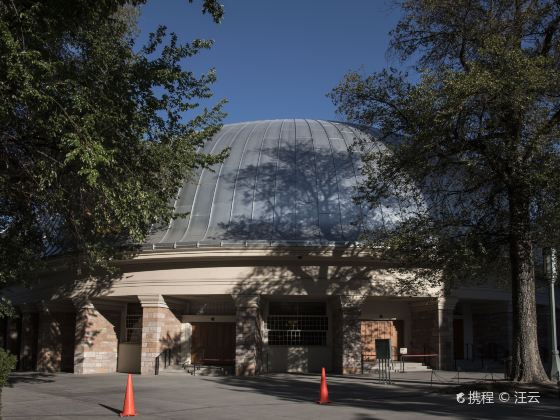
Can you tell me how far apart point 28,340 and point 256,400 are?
67.0ft

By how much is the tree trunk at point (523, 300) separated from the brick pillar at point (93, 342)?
1749 cm

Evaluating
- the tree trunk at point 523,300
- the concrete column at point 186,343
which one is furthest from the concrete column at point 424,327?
the concrete column at point 186,343

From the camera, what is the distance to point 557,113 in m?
16.4

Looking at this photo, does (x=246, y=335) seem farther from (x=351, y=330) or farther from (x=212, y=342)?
(x=351, y=330)

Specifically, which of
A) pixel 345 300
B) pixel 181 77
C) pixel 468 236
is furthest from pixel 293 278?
pixel 181 77

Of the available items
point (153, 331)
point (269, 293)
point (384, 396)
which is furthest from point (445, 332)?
point (153, 331)

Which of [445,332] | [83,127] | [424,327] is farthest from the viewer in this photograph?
[424,327]

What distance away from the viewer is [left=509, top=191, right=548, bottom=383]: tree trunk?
1619 cm

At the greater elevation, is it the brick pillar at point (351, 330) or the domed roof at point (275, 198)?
the domed roof at point (275, 198)

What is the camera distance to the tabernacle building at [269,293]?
24.3 m

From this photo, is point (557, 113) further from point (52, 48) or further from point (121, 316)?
point (121, 316)

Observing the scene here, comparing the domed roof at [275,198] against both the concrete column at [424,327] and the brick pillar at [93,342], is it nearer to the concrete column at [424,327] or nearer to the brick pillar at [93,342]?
the concrete column at [424,327]

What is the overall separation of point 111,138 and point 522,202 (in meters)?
10.5

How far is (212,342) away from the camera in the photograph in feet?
88.5
